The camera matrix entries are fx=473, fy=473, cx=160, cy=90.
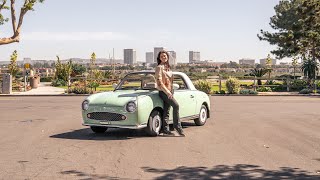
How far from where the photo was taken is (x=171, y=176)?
6.19m

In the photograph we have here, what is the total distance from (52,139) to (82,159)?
2.47 meters

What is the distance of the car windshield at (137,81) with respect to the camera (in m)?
10.8

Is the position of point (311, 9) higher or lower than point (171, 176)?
higher

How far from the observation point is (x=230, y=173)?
640 centimetres

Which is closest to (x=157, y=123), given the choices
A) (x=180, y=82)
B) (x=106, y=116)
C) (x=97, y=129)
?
(x=106, y=116)

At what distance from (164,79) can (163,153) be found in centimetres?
249

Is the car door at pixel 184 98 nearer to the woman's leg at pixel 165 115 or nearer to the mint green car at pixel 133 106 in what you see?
the mint green car at pixel 133 106

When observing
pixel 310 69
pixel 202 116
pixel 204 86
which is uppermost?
pixel 310 69

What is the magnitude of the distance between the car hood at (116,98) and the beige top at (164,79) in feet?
1.25

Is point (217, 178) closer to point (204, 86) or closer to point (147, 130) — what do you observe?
point (147, 130)

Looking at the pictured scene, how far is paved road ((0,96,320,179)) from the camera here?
642cm

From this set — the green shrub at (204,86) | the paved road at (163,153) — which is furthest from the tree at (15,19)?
the paved road at (163,153)

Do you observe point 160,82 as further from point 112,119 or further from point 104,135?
point 104,135

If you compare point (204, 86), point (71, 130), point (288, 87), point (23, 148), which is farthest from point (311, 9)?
point (23, 148)
